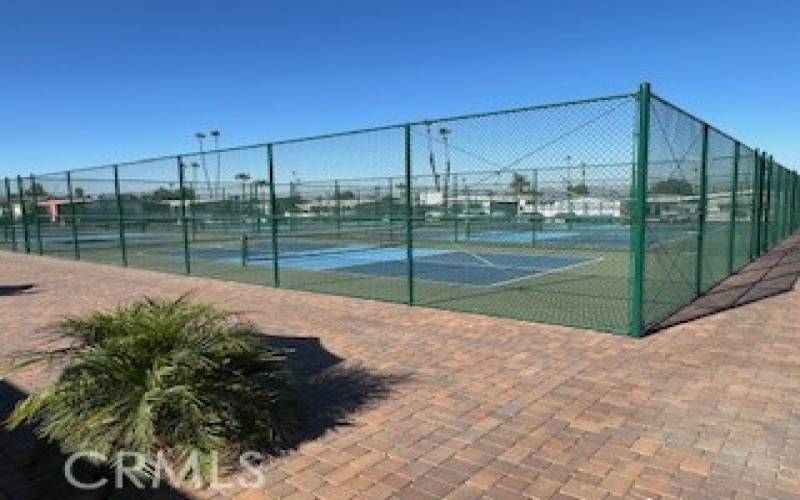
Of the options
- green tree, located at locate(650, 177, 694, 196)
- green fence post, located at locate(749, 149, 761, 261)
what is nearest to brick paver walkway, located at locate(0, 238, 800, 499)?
green tree, located at locate(650, 177, 694, 196)

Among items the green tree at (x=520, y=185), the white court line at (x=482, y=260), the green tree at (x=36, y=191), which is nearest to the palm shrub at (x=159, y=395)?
the white court line at (x=482, y=260)

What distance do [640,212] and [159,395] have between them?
→ 5.09 metres

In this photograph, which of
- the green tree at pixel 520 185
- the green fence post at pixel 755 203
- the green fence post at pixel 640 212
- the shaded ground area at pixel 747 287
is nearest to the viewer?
the green fence post at pixel 640 212

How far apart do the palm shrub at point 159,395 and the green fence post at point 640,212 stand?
13.8ft

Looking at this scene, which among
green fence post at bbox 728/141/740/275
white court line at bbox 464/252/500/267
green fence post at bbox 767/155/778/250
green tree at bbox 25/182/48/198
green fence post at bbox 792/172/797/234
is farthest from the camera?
green fence post at bbox 792/172/797/234

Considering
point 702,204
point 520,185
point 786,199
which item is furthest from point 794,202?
point 702,204

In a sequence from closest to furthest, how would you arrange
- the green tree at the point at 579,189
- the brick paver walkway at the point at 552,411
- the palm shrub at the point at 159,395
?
the brick paver walkway at the point at 552,411, the palm shrub at the point at 159,395, the green tree at the point at 579,189

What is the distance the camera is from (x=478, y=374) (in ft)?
18.6

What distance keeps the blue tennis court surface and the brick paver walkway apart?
182 inches

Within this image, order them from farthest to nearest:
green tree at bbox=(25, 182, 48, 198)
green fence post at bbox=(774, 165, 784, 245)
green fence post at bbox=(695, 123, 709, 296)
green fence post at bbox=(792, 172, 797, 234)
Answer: green fence post at bbox=(792, 172, 797, 234)
green tree at bbox=(25, 182, 48, 198)
green fence post at bbox=(774, 165, 784, 245)
green fence post at bbox=(695, 123, 709, 296)

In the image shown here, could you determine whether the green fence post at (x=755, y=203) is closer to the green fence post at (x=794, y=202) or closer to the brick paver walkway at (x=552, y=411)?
the brick paver walkway at (x=552, y=411)

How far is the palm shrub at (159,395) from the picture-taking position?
→ 12.5ft

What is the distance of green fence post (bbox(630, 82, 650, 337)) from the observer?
659 centimetres

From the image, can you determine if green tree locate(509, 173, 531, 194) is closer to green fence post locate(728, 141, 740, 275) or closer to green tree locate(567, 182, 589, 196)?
green tree locate(567, 182, 589, 196)
